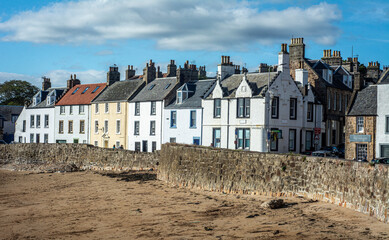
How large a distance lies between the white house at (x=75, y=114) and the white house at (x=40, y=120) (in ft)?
5.23

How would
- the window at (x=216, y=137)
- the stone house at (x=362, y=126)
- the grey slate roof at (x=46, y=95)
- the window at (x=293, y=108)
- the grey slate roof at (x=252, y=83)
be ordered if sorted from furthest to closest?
1. the grey slate roof at (x=46, y=95)
2. the window at (x=216, y=137)
3. the window at (x=293, y=108)
4. the grey slate roof at (x=252, y=83)
5. the stone house at (x=362, y=126)

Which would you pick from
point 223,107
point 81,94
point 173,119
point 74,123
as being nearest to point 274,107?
point 223,107

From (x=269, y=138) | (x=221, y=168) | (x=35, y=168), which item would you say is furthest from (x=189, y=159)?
(x=35, y=168)

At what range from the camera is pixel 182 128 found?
51.1 m

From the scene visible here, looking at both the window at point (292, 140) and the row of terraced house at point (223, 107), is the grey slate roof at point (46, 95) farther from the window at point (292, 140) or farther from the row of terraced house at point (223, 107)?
the window at point (292, 140)

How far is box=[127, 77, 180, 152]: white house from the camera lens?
53.5 m

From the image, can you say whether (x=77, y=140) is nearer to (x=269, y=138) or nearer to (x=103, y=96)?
(x=103, y=96)

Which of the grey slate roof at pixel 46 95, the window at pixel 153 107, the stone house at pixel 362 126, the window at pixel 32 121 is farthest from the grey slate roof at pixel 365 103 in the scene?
the window at pixel 32 121

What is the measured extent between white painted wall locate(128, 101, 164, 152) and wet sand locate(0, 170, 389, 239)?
969 inches

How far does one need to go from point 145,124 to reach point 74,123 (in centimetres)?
1382

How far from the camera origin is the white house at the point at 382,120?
129 feet

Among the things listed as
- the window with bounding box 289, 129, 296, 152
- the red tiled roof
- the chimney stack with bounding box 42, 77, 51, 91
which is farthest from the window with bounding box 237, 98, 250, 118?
the chimney stack with bounding box 42, 77, 51, 91

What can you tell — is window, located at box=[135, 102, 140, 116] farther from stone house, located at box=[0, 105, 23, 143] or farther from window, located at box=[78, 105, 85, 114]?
stone house, located at box=[0, 105, 23, 143]

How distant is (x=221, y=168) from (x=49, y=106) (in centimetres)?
5164
